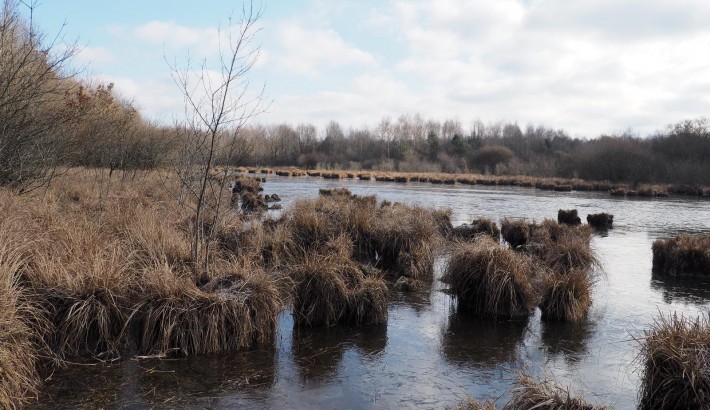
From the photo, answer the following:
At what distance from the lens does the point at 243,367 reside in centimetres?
629

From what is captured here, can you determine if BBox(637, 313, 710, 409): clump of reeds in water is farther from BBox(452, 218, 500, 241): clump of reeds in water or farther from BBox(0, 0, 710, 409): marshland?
BBox(452, 218, 500, 241): clump of reeds in water

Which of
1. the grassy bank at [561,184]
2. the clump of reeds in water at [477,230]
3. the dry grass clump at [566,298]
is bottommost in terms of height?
the dry grass clump at [566,298]

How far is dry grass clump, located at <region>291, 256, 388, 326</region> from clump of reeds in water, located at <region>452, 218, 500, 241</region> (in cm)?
775

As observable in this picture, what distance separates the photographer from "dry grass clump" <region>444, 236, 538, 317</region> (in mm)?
8867

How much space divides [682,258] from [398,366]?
386 inches

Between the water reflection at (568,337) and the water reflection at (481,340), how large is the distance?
0.34 m

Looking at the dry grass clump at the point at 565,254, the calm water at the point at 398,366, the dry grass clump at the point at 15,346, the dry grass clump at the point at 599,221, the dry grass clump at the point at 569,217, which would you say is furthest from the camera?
the dry grass clump at the point at 599,221

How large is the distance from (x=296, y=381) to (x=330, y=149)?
3656 inches

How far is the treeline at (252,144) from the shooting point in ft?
36.4

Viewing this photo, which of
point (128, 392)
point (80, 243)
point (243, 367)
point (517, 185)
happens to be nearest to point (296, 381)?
point (243, 367)

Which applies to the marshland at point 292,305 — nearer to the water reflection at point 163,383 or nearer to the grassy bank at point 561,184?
the water reflection at point 163,383

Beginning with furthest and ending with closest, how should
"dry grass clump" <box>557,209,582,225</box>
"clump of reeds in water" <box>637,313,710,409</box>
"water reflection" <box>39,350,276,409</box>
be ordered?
"dry grass clump" <box>557,209,582,225</box> → "water reflection" <box>39,350,276,409</box> → "clump of reeds in water" <box>637,313,710,409</box>

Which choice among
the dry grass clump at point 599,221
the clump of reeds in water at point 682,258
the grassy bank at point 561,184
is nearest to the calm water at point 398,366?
the clump of reeds in water at point 682,258

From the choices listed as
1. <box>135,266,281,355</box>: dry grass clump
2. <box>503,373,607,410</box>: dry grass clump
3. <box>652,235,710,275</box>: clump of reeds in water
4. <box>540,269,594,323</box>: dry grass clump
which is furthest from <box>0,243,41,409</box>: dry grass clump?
<box>652,235,710,275</box>: clump of reeds in water
